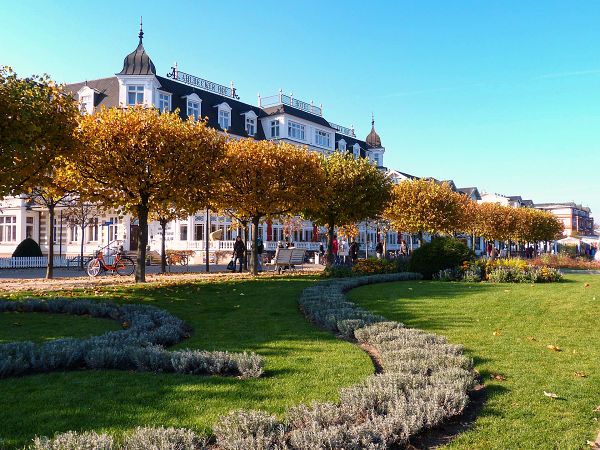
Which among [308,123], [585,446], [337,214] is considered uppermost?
[308,123]

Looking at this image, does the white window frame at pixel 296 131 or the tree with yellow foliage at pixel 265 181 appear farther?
the white window frame at pixel 296 131

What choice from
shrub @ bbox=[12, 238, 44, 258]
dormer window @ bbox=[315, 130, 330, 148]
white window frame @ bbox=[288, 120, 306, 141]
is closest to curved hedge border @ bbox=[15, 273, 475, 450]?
shrub @ bbox=[12, 238, 44, 258]

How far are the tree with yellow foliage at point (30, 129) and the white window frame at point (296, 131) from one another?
102 ft

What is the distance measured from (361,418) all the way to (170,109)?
34.7m

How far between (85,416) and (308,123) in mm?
42923

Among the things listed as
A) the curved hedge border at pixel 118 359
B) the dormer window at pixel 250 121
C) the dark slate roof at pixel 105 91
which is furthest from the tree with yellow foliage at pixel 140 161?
the dormer window at pixel 250 121

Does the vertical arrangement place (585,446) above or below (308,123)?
below

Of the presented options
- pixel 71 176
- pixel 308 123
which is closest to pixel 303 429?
pixel 71 176

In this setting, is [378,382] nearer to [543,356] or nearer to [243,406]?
[243,406]

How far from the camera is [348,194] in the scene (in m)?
23.5

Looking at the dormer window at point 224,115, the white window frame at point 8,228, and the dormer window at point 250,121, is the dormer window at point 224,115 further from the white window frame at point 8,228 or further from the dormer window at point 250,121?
the white window frame at point 8,228

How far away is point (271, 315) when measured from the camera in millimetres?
10062

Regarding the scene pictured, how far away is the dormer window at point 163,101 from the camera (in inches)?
1377

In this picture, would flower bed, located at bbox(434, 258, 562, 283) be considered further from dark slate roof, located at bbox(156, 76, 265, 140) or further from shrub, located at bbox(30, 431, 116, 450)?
dark slate roof, located at bbox(156, 76, 265, 140)
